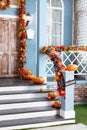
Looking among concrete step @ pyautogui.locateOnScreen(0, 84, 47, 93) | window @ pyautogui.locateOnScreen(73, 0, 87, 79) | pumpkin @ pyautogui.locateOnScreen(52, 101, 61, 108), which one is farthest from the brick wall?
pumpkin @ pyautogui.locateOnScreen(52, 101, 61, 108)

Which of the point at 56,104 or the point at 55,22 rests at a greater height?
the point at 55,22

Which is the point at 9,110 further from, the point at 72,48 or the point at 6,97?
the point at 72,48

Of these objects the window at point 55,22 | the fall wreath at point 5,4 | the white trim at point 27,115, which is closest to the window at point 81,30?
the window at point 55,22

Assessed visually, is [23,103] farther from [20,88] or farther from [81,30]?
[81,30]

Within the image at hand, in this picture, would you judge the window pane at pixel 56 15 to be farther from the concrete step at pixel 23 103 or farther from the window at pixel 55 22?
the concrete step at pixel 23 103

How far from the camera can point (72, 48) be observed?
10.4 meters

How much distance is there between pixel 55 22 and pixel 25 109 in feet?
17.2

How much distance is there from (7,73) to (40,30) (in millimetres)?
2369

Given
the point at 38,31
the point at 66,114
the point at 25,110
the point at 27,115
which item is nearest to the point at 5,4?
the point at 38,31

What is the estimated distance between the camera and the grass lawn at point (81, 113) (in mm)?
7716

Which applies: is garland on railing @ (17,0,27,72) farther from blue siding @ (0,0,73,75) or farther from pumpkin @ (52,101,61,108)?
pumpkin @ (52,101,61,108)

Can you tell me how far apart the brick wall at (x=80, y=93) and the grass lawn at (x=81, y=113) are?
12.0 inches

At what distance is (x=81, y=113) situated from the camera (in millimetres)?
8625

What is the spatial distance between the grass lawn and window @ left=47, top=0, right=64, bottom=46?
3.09 metres
